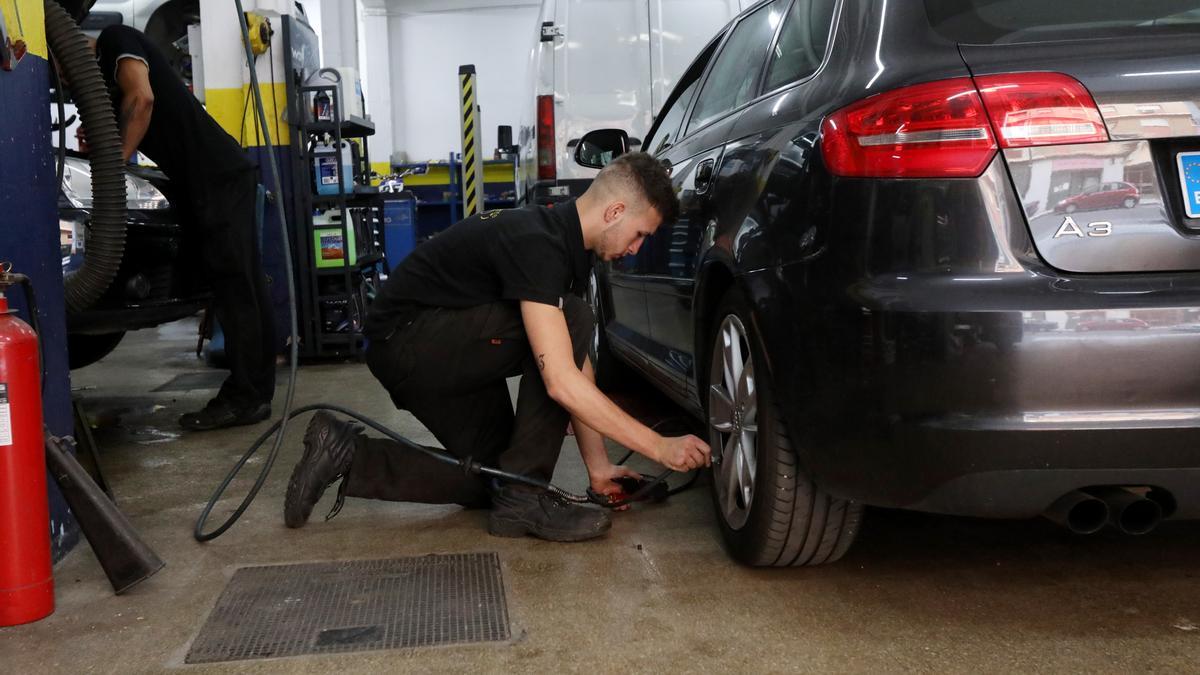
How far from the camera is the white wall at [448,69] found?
55.9ft

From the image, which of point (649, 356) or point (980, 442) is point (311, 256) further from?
point (980, 442)

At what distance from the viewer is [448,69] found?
677 inches

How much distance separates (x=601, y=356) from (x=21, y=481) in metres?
2.86

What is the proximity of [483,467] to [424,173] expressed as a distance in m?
13.4

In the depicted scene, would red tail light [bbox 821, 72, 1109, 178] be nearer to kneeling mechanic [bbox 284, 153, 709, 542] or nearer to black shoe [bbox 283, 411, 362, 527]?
kneeling mechanic [bbox 284, 153, 709, 542]

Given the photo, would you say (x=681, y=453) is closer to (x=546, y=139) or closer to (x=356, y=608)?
(x=356, y=608)

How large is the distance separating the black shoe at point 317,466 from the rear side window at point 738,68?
1398 mm

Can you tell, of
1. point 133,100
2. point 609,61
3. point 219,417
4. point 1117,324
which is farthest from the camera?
point 609,61

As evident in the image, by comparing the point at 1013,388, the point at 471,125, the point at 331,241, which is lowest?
the point at 1013,388

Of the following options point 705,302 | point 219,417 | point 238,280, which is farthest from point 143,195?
point 705,302

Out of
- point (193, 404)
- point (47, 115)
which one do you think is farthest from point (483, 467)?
point (193, 404)

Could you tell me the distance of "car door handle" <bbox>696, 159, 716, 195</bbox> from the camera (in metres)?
2.57

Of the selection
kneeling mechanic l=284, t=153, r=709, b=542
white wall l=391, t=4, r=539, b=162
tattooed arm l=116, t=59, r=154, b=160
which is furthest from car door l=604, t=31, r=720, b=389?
white wall l=391, t=4, r=539, b=162

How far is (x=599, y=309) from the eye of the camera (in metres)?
4.35
